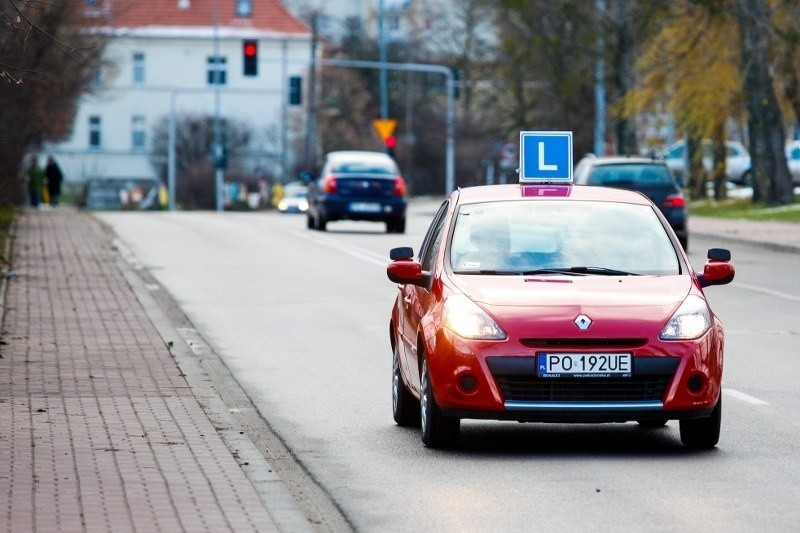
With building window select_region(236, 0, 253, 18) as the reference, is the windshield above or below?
below

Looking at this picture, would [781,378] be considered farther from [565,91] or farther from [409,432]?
[565,91]

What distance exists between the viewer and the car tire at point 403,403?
1098 cm

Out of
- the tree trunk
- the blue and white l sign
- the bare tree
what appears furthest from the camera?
the tree trunk

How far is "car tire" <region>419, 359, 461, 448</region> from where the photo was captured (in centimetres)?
995

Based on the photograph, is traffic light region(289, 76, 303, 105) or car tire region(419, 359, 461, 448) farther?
traffic light region(289, 76, 303, 105)

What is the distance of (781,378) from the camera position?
13.7 metres

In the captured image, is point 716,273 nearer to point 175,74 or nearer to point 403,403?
point 403,403

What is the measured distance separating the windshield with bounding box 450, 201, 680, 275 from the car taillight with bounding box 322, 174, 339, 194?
1108 inches

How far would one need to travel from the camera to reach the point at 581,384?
9578mm

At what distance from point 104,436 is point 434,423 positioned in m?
1.69

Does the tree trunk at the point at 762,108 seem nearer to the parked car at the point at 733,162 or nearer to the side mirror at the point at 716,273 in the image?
the parked car at the point at 733,162

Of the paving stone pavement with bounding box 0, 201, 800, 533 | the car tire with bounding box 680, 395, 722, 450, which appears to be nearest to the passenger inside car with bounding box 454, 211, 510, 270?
the car tire with bounding box 680, 395, 722, 450

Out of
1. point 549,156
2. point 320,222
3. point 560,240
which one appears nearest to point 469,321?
point 560,240

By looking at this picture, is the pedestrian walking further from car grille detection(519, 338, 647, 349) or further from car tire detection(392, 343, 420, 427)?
car grille detection(519, 338, 647, 349)
